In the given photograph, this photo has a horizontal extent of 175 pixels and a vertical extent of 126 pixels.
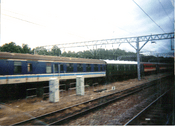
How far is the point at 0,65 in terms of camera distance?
32.4 ft

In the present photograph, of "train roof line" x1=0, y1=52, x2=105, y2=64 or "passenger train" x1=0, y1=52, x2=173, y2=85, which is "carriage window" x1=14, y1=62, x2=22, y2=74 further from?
"train roof line" x1=0, y1=52, x2=105, y2=64

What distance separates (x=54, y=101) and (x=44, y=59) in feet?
15.4

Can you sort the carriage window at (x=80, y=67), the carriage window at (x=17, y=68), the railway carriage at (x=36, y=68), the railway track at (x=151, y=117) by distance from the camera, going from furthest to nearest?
the carriage window at (x=80, y=67) < the carriage window at (x=17, y=68) < the railway carriage at (x=36, y=68) < the railway track at (x=151, y=117)

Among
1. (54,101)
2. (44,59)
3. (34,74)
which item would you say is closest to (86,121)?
(54,101)

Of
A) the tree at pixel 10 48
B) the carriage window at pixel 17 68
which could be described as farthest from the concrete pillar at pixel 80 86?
the tree at pixel 10 48

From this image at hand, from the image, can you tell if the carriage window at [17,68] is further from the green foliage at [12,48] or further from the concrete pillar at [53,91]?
the green foliage at [12,48]

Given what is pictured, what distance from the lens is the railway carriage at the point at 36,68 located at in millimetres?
10273

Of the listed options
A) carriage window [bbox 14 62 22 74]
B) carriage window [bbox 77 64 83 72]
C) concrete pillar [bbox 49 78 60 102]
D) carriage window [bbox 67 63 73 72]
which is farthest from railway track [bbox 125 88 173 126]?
carriage window [bbox 77 64 83 72]

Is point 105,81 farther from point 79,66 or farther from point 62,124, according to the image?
point 62,124

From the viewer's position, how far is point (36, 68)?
12297 mm

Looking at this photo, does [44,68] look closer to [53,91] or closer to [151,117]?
[53,91]

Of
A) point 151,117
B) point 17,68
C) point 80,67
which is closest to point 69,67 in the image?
point 80,67

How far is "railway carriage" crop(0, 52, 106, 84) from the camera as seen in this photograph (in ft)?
33.7

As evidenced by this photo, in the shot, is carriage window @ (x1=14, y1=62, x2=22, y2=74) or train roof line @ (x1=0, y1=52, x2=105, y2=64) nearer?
train roof line @ (x1=0, y1=52, x2=105, y2=64)
